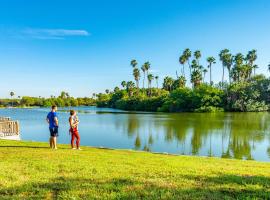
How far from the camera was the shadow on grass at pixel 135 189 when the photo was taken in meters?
5.33

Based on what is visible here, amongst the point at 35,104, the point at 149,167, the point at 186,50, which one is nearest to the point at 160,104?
the point at 186,50

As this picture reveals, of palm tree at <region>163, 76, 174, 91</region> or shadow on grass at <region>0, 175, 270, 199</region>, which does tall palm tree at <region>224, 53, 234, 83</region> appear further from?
shadow on grass at <region>0, 175, 270, 199</region>

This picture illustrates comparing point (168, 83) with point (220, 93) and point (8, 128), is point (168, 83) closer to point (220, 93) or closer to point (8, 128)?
Result: point (220, 93)

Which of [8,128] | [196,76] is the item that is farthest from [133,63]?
[8,128]

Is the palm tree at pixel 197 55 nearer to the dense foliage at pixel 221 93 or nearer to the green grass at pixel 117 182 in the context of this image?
the dense foliage at pixel 221 93

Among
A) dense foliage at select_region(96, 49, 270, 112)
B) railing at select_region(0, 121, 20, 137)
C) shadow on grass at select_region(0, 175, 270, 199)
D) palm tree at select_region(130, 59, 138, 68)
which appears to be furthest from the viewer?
palm tree at select_region(130, 59, 138, 68)

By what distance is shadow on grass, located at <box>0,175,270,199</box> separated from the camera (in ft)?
17.5

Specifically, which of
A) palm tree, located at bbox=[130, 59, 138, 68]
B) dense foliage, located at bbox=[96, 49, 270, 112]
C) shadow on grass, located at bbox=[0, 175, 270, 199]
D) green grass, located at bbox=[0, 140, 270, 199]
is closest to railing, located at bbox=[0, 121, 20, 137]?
green grass, located at bbox=[0, 140, 270, 199]

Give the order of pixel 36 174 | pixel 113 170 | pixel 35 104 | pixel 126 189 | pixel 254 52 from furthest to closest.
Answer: pixel 35 104 → pixel 254 52 → pixel 113 170 → pixel 36 174 → pixel 126 189

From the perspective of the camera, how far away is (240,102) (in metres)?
79.8

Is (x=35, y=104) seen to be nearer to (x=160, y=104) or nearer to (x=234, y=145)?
(x=160, y=104)

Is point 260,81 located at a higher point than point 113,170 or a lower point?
higher

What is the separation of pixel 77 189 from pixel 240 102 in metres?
81.0

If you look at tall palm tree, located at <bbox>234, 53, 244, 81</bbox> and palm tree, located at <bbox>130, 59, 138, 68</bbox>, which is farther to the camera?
palm tree, located at <bbox>130, 59, 138, 68</bbox>
